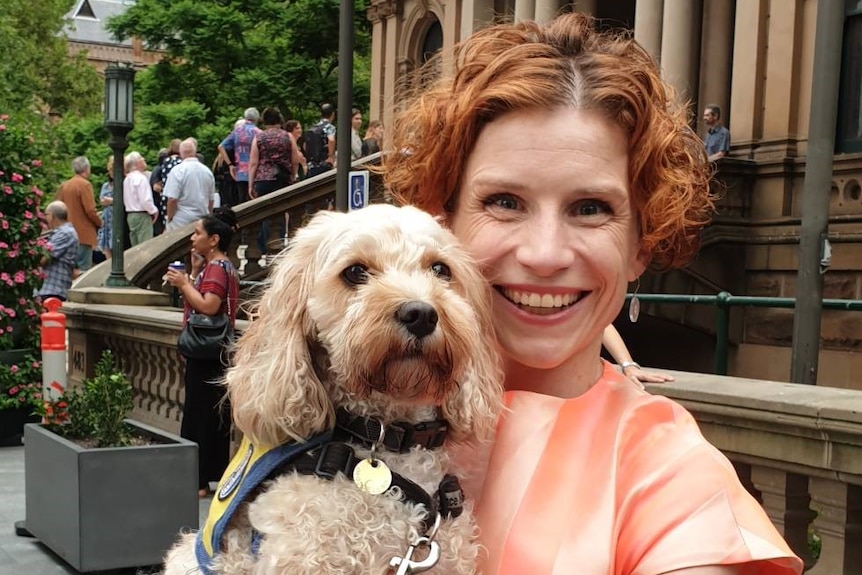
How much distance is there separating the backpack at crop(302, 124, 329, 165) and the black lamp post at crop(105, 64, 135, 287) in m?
5.53

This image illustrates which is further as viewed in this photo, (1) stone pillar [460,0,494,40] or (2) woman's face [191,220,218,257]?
(1) stone pillar [460,0,494,40]

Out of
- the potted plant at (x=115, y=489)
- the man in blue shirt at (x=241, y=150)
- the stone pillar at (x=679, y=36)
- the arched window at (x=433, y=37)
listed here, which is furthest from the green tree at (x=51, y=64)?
the potted plant at (x=115, y=489)

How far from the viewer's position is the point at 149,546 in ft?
21.3

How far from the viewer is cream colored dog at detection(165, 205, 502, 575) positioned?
183cm

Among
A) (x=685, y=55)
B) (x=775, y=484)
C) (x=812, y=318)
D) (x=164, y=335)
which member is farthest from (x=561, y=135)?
(x=685, y=55)

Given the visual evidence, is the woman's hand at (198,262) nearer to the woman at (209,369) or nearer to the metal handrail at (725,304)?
the woman at (209,369)

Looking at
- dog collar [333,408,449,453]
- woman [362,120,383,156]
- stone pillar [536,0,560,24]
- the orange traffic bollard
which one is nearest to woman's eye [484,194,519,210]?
dog collar [333,408,449,453]

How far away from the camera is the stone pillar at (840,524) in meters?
3.80

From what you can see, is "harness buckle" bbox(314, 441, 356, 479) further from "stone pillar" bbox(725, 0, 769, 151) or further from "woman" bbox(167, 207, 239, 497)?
"stone pillar" bbox(725, 0, 769, 151)

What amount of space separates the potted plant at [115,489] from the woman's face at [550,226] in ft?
15.6

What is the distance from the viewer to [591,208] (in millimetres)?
2033

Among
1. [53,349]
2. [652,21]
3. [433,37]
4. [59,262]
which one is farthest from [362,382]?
[433,37]

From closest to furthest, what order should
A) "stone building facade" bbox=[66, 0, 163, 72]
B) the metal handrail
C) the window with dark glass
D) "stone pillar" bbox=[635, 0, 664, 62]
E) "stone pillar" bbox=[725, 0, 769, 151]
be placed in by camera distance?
the metal handrail, the window with dark glass, "stone pillar" bbox=[725, 0, 769, 151], "stone pillar" bbox=[635, 0, 664, 62], "stone building facade" bbox=[66, 0, 163, 72]

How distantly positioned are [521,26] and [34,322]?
10.6 meters
